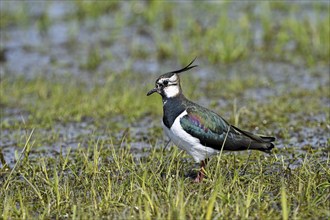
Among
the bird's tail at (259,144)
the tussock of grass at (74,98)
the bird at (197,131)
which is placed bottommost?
the tussock of grass at (74,98)

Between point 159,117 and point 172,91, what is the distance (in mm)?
2399

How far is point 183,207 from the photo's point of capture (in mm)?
5160

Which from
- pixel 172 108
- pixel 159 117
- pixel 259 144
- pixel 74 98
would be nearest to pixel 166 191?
pixel 172 108

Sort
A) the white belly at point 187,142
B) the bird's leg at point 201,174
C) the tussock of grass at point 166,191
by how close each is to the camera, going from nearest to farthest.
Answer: the tussock of grass at point 166,191, the white belly at point 187,142, the bird's leg at point 201,174

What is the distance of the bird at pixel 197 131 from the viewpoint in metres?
6.18

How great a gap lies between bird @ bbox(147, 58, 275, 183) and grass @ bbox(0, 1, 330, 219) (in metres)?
0.18

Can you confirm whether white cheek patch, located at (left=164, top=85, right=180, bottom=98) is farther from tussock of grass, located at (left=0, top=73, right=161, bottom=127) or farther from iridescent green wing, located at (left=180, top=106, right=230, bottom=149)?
tussock of grass, located at (left=0, top=73, right=161, bottom=127)

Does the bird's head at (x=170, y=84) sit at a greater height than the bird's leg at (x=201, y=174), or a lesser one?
greater

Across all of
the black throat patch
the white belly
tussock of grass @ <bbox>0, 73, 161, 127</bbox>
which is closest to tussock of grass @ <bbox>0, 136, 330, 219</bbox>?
the white belly

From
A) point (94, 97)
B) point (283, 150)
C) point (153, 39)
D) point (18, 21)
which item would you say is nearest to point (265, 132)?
point (283, 150)

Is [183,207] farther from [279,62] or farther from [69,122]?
[279,62]

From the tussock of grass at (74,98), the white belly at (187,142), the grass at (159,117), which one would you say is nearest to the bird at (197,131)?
the white belly at (187,142)

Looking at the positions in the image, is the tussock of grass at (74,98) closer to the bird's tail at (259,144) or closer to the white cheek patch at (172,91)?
the white cheek patch at (172,91)

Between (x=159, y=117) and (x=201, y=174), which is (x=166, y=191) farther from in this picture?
(x=159, y=117)
